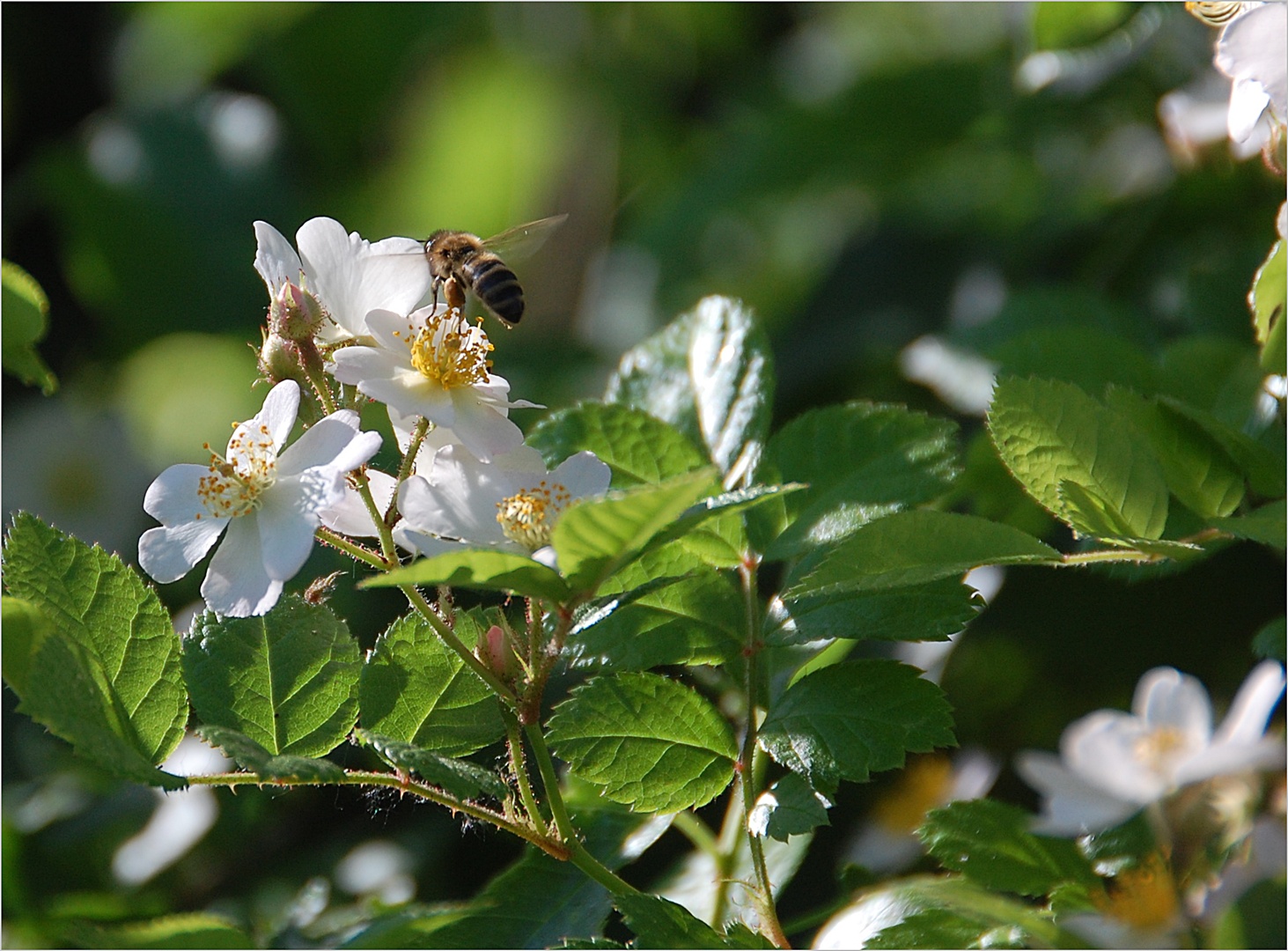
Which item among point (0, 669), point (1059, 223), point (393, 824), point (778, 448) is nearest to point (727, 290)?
point (1059, 223)

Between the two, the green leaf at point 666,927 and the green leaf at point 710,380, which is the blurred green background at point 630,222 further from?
the green leaf at point 666,927

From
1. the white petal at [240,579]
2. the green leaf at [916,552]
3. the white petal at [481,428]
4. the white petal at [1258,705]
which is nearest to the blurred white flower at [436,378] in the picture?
the white petal at [481,428]

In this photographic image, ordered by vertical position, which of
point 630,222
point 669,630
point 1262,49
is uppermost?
point 1262,49

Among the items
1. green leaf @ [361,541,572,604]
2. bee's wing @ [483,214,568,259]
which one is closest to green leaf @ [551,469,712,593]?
green leaf @ [361,541,572,604]

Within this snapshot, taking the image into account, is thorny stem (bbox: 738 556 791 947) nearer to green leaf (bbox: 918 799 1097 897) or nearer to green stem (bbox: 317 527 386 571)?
green leaf (bbox: 918 799 1097 897)

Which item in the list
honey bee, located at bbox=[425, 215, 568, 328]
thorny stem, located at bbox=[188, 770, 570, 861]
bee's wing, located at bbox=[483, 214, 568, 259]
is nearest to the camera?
thorny stem, located at bbox=[188, 770, 570, 861]

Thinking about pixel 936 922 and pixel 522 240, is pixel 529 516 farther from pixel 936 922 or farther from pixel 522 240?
pixel 522 240

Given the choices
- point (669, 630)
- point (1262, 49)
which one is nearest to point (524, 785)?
point (669, 630)
